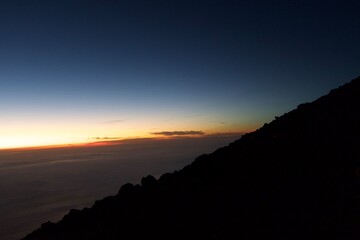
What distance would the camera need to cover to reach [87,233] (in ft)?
57.4

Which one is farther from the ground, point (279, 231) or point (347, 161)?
point (347, 161)

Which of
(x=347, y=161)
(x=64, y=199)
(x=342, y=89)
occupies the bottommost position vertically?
(x=64, y=199)

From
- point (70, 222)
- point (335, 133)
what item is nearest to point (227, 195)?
point (335, 133)

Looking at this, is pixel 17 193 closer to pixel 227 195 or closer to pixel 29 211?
pixel 29 211

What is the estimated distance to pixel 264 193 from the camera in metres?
13.6

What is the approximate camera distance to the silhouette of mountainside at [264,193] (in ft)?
37.4

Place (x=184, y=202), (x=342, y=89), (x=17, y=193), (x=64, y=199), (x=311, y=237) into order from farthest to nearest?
1. (x=17, y=193)
2. (x=64, y=199)
3. (x=342, y=89)
4. (x=184, y=202)
5. (x=311, y=237)

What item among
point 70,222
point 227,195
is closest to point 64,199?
point 70,222

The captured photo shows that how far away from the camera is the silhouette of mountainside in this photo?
11414mm

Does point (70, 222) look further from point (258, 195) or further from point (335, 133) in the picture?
point (335, 133)

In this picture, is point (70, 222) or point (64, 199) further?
point (64, 199)

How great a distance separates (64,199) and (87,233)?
146702mm

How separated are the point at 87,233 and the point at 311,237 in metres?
12.7

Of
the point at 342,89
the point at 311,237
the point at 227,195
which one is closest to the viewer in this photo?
the point at 311,237
